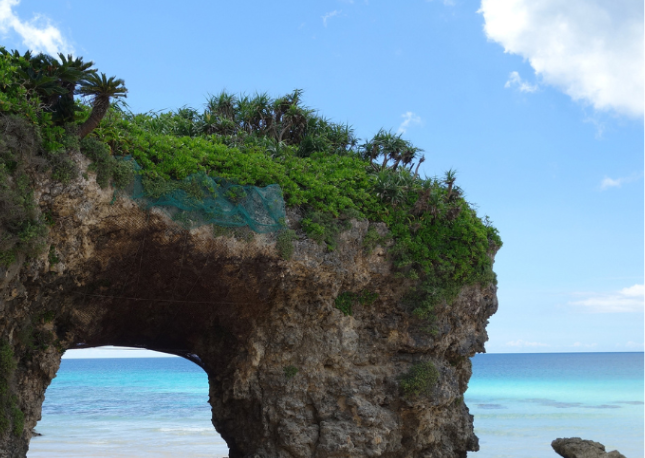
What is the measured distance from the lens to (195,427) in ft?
98.7

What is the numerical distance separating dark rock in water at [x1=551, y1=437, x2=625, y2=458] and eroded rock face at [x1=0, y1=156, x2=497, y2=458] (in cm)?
435

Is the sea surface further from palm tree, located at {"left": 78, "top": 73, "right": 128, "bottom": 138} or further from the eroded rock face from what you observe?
palm tree, located at {"left": 78, "top": 73, "right": 128, "bottom": 138}

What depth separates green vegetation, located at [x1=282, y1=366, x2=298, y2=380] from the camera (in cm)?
1427

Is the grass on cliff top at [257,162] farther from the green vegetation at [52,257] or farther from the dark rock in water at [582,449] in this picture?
the dark rock in water at [582,449]

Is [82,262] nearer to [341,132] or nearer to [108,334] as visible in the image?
[108,334]

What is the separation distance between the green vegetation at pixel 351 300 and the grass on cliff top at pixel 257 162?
3.18ft

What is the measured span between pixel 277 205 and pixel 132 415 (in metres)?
27.3

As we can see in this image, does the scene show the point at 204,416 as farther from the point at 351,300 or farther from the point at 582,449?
the point at 351,300

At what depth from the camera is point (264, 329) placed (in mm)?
14523

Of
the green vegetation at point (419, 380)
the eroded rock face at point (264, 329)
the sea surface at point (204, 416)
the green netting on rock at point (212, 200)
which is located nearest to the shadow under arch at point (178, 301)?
the eroded rock face at point (264, 329)

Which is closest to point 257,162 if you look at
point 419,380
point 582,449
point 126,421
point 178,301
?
point 178,301

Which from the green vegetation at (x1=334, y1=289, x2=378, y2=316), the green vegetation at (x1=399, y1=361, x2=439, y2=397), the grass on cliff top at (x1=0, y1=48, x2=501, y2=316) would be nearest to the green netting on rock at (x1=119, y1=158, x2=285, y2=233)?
the grass on cliff top at (x1=0, y1=48, x2=501, y2=316)

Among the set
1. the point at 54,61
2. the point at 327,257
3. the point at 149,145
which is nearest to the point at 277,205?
the point at 327,257

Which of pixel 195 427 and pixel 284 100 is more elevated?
pixel 284 100
